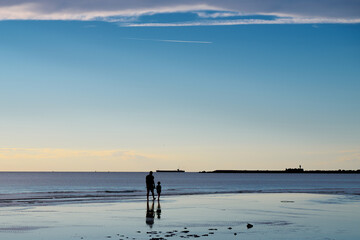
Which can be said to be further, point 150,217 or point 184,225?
point 150,217

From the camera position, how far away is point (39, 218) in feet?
87.6

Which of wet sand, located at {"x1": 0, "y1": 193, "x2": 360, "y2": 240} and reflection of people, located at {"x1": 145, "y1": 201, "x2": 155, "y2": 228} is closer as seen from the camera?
wet sand, located at {"x1": 0, "y1": 193, "x2": 360, "y2": 240}

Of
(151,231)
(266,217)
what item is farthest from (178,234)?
(266,217)

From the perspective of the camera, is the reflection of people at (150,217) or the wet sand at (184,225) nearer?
the wet sand at (184,225)

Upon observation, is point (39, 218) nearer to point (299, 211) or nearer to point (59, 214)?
point (59, 214)

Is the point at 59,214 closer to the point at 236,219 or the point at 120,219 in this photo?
the point at 120,219

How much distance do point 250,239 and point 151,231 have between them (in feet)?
14.2

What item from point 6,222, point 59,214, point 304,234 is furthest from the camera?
point 59,214

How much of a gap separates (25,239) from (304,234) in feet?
36.5

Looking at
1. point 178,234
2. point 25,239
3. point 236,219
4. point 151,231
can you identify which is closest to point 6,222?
point 25,239

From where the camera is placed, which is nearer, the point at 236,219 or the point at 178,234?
the point at 178,234

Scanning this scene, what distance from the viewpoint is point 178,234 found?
19922 millimetres

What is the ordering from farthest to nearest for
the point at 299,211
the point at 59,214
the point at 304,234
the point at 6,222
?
the point at 299,211 → the point at 59,214 → the point at 6,222 → the point at 304,234

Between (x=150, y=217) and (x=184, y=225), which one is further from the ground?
(x=150, y=217)
